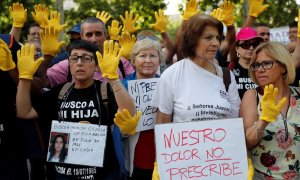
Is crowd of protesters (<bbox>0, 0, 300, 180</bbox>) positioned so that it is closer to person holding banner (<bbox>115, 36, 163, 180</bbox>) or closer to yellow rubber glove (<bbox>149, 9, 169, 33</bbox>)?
person holding banner (<bbox>115, 36, 163, 180</bbox>)

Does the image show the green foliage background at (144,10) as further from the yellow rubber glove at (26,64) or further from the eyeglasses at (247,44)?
the yellow rubber glove at (26,64)

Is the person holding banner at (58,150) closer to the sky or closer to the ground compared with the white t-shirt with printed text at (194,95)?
closer to the ground

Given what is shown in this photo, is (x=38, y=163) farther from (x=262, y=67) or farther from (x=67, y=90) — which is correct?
(x=262, y=67)

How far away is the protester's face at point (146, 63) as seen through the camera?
13.0 feet

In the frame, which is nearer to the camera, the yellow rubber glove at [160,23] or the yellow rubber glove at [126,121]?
the yellow rubber glove at [126,121]

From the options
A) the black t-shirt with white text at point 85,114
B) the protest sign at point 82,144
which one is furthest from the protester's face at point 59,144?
the black t-shirt with white text at point 85,114

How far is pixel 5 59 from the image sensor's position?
353 centimetres

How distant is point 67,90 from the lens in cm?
362

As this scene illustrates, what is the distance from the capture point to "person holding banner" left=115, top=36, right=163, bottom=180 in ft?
11.3

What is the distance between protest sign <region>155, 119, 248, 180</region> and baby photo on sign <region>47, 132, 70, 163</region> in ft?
2.63

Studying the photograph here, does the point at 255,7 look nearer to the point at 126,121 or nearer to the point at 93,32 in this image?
the point at 93,32

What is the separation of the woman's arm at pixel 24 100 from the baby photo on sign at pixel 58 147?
0.29 m

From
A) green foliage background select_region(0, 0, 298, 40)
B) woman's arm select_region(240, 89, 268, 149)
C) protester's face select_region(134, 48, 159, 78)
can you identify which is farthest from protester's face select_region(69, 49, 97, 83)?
green foliage background select_region(0, 0, 298, 40)

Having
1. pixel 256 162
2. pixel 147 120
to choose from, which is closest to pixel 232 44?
pixel 147 120
